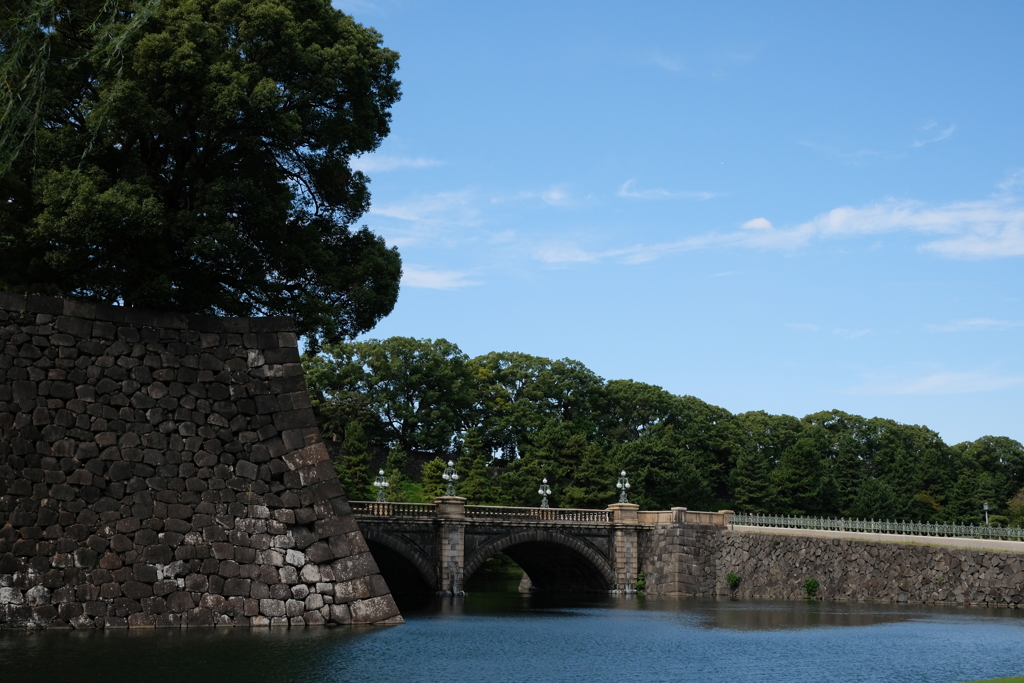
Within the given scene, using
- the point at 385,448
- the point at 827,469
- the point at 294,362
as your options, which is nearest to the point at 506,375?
the point at 385,448

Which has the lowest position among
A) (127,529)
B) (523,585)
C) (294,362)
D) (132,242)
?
(523,585)

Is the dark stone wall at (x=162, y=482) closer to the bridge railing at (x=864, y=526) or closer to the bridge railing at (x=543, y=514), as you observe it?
the bridge railing at (x=543, y=514)

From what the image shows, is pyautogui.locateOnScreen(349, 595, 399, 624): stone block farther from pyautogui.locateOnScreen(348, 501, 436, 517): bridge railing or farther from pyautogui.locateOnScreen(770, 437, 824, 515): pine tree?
pyautogui.locateOnScreen(770, 437, 824, 515): pine tree

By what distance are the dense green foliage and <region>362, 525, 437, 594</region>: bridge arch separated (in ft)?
60.8

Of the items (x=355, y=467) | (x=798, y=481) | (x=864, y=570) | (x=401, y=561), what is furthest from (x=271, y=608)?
(x=798, y=481)

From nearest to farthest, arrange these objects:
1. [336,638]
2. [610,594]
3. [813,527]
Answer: [336,638], [610,594], [813,527]

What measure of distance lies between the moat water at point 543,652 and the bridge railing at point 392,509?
438 inches

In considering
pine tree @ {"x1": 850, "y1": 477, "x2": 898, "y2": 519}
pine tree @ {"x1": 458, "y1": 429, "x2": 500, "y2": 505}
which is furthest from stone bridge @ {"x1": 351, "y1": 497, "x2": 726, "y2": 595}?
pine tree @ {"x1": 850, "y1": 477, "x2": 898, "y2": 519}

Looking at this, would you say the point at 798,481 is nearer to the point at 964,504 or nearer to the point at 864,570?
the point at 964,504

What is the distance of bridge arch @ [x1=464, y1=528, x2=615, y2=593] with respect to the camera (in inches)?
2008

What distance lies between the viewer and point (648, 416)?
83438 mm

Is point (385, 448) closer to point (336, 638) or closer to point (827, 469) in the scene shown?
point (827, 469)

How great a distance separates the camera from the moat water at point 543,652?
1803 cm

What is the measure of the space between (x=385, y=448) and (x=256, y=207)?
53.4m
